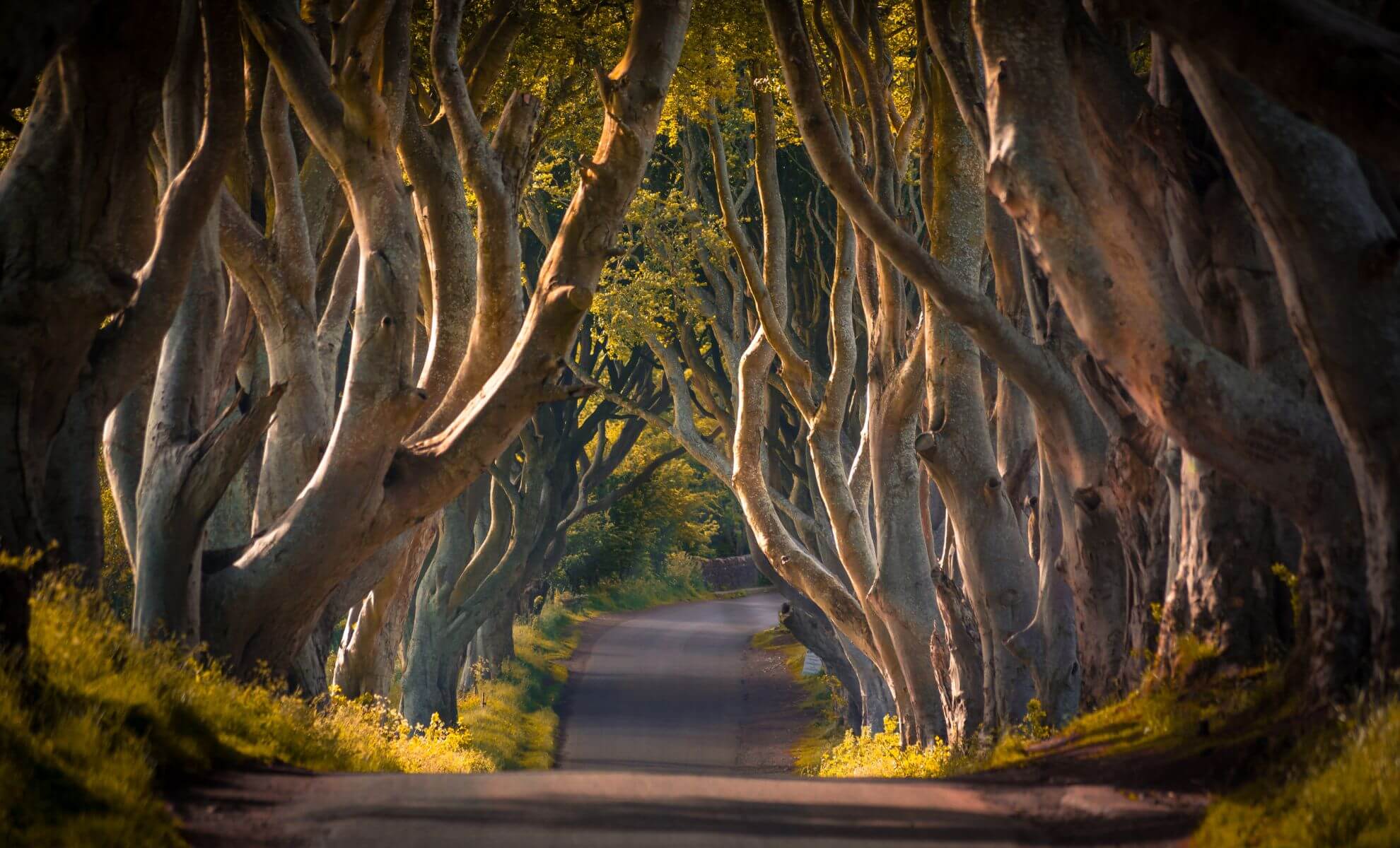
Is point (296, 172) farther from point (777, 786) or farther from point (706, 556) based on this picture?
point (706, 556)

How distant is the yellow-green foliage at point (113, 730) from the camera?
4.27 m

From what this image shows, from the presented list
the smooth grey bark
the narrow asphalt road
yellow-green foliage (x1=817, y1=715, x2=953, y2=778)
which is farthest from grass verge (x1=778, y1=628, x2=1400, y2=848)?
the narrow asphalt road

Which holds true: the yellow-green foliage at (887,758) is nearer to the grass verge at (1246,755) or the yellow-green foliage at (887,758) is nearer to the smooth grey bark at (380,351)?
the grass verge at (1246,755)

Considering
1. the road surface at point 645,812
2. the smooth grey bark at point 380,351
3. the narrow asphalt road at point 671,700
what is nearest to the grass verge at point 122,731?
the road surface at point 645,812

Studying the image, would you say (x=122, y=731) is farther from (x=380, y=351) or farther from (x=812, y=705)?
(x=812, y=705)

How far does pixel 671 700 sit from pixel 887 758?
11.8 m

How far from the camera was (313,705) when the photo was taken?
9.11 meters

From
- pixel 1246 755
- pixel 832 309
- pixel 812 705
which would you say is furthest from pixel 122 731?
pixel 812 705

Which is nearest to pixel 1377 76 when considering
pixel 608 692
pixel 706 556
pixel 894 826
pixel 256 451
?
pixel 894 826

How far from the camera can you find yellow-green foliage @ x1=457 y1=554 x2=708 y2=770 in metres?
18.6

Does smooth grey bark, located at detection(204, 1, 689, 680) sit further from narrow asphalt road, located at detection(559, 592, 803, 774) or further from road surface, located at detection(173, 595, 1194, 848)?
narrow asphalt road, located at detection(559, 592, 803, 774)

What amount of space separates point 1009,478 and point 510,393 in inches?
185

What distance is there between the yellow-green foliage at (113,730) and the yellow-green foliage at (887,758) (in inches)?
164

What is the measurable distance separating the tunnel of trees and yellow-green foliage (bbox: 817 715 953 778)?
54 cm
